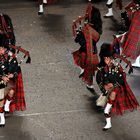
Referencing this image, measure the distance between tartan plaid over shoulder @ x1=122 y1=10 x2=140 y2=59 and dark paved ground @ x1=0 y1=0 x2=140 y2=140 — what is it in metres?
0.42

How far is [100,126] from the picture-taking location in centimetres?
771

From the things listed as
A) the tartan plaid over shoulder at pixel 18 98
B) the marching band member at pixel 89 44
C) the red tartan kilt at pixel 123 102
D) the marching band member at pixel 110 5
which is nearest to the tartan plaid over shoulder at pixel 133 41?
the marching band member at pixel 89 44

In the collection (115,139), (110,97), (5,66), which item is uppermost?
(5,66)

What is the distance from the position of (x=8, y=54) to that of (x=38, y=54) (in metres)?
2.71

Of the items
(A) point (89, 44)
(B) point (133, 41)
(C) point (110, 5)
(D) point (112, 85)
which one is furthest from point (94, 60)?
(C) point (110, 5)

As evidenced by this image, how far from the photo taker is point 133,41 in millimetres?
9172

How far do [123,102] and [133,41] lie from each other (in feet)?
6.50

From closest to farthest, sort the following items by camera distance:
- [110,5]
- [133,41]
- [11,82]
→ 1. [11,82]
2. [133,41]
3. [110,5]

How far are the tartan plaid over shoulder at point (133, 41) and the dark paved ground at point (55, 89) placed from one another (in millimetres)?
Result: 418

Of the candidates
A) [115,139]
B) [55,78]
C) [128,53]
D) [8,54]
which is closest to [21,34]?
[55,78]

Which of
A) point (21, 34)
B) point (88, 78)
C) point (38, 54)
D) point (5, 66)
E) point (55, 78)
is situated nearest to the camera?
point (5, 66)

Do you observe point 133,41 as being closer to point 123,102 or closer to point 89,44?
point 89,44

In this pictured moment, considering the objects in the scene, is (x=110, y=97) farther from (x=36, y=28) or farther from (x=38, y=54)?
(x=36, y=28)

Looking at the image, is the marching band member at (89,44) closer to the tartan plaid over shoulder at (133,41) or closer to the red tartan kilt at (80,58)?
the red tartan kilt at (80,58)
